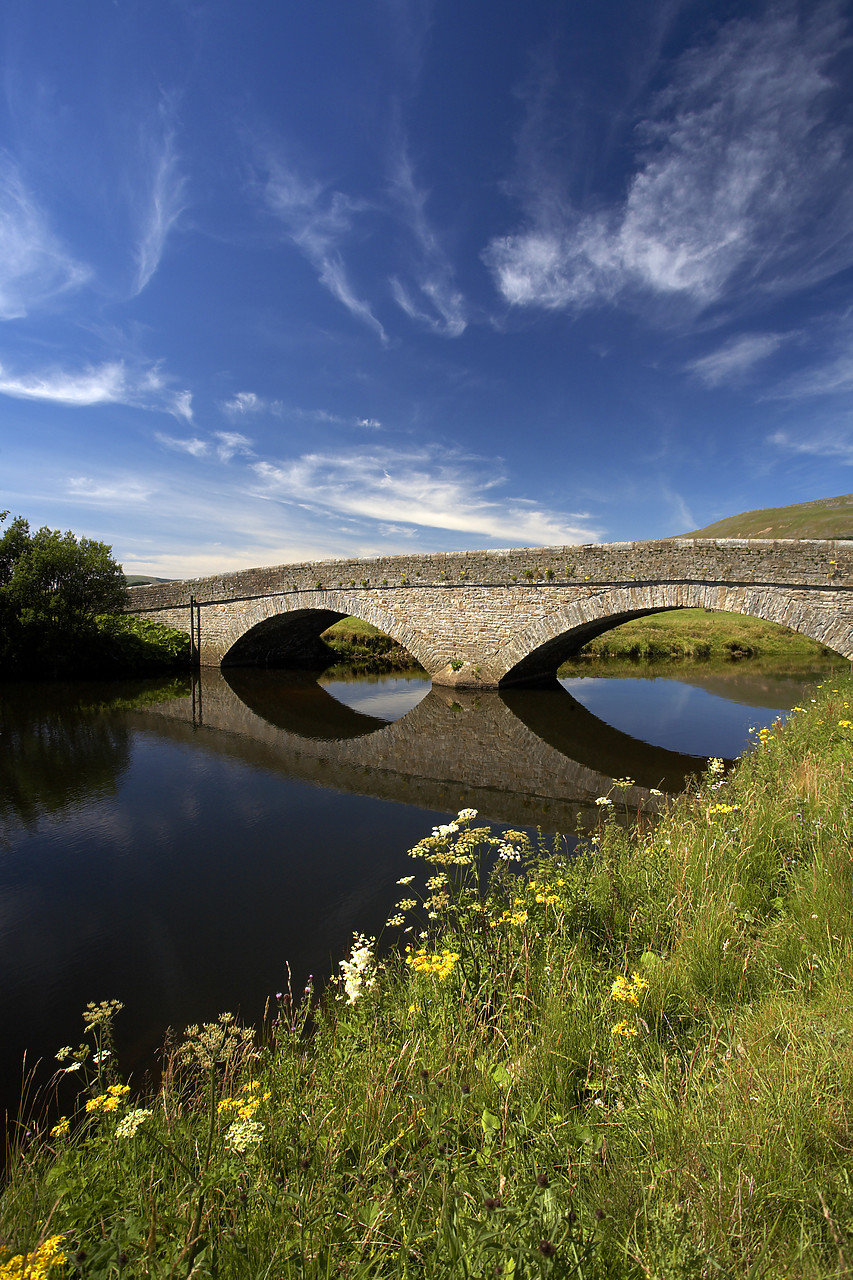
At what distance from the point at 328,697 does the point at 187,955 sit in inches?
494

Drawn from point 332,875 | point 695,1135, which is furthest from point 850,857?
point 332,875

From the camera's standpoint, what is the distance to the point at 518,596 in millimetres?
14523

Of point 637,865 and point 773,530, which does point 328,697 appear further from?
point 773,530

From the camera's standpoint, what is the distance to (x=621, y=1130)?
5.68ft

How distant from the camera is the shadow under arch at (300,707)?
472 inches

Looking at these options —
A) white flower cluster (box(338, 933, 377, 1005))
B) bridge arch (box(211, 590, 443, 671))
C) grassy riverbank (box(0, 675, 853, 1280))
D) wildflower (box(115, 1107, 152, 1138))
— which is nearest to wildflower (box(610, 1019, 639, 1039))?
grassy riverbank (box(0, 675, 853, 1280))

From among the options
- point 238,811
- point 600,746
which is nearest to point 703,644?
point 600,746

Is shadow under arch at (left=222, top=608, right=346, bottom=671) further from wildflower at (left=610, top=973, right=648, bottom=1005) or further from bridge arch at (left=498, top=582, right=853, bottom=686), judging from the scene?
wildflower at (left=610, top=973, right=648, bottom=1005)

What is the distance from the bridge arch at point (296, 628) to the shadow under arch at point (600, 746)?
3.97 meters

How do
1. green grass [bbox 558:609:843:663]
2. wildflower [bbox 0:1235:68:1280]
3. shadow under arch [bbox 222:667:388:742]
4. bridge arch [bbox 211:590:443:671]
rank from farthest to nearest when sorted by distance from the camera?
green grass [bbox 558:609:843:663], bridge arch [bbox 211:590:443:671], shadow under arch [bbox 222:667:388:742], wildflower [bbox 0:1235:68:1280]

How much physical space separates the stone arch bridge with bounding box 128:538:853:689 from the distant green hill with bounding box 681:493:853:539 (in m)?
123

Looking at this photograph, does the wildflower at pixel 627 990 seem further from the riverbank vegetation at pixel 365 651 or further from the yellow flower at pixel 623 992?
the riverbank vegetation at pixel 365 651

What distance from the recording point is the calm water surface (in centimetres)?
384

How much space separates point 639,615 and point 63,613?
59.3 ft
